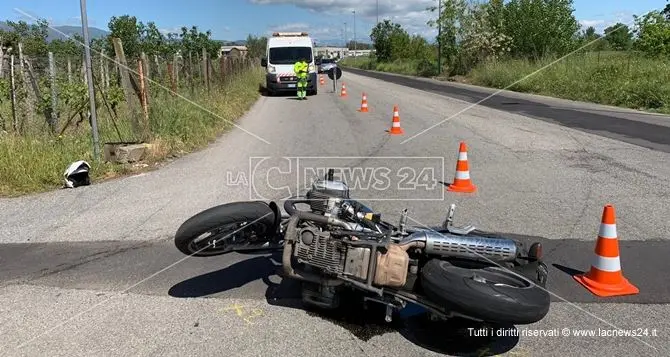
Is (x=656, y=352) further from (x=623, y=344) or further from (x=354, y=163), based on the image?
(x=354, y=163)

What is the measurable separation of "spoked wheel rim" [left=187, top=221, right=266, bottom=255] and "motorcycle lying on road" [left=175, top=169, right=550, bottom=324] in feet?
1.25

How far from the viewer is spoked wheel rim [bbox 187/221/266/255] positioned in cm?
432

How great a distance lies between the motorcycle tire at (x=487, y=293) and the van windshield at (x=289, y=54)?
24669mm

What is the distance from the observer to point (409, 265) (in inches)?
148

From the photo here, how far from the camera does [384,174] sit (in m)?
9.05

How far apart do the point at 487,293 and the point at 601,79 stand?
971 inches

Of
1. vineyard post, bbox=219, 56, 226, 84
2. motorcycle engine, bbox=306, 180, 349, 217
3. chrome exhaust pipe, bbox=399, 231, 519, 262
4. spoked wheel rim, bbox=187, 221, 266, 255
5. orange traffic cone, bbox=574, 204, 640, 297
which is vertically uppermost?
vineyard post, bbox=219, 56, 226, 84

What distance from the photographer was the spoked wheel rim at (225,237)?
432cm

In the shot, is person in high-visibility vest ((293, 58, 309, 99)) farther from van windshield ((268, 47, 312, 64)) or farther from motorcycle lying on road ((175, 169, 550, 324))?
motorcycle lying on road ((175, 169, 550, 324))

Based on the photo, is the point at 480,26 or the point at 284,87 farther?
the point at 480,26

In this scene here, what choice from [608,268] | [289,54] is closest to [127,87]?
[608,268]

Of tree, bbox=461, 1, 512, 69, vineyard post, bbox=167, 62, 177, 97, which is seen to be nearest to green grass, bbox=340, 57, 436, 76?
tree, bbox=461, 1, 512, 69

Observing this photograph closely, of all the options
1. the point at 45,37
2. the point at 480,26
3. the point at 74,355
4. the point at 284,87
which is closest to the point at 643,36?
the point at 480,26

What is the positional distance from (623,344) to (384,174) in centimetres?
564
